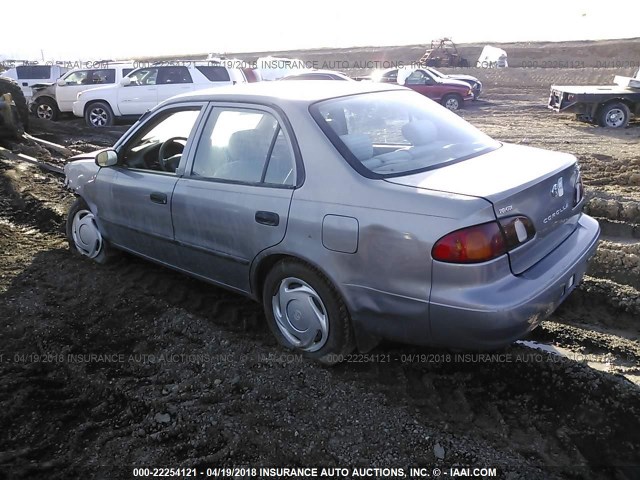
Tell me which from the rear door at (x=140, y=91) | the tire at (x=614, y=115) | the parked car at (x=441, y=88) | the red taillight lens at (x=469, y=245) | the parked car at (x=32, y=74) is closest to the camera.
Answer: the red taillight lens at (x=469, y=245)

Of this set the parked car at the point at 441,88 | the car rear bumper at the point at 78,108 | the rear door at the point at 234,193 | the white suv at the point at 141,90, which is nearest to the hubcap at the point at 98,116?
the white suv at the point at 141,90

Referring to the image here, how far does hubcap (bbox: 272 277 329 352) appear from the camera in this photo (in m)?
3.25

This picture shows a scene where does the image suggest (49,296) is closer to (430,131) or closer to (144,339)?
(144,339)

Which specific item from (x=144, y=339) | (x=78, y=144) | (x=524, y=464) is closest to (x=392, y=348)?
(x=524, y=464)

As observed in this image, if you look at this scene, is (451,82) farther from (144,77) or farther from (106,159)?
(106,159)

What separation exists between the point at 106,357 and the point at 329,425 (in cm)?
166

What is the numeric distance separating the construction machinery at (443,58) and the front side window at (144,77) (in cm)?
1920

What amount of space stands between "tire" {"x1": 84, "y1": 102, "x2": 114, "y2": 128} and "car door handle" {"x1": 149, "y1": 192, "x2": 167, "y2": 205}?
1172cm

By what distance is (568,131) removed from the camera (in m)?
12.7

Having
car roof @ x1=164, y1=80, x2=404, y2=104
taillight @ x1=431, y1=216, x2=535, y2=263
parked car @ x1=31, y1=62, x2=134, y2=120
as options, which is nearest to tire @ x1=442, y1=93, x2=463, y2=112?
parked car @ x1=31, y1=62, x2=134, y2=120

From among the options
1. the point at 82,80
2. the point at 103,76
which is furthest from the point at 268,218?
the point at 82,80

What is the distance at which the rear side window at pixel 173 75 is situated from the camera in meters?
14.3

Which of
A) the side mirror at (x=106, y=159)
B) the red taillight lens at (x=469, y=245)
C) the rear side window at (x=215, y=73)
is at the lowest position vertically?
the red taillight lens at (x=469, y=245)

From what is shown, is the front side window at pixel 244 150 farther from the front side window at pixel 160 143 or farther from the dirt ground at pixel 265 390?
the dirt ground at pixel 265 390
